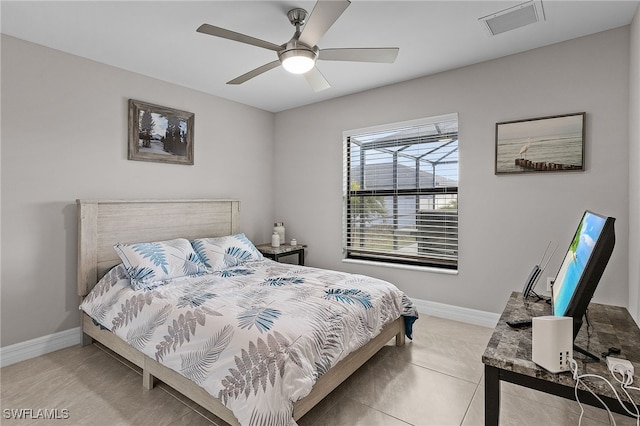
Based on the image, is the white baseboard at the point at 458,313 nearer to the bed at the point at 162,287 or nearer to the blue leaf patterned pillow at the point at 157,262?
the bed at the point at 162,287

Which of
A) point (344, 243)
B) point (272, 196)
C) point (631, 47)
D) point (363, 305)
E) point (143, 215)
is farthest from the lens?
point (272, 196)

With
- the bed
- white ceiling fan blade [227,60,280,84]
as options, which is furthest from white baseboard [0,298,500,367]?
white ceiling fan blade [227,60,280,84]

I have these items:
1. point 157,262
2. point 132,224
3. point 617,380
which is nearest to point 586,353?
point 617,380

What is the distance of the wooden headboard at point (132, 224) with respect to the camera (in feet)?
9.29

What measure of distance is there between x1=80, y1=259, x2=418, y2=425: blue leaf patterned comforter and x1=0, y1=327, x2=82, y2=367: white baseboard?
15.3 inches

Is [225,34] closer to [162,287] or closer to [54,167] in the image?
[162,287]

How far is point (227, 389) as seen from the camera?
1.58 meters

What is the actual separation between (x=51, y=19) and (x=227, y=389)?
279 cm

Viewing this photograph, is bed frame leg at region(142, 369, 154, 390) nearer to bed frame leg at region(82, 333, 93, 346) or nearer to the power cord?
bed frame leg at region(82, 333, 93, 346)

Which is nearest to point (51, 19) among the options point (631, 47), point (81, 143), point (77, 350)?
point (81, 143)

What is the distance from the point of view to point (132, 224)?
3.16m

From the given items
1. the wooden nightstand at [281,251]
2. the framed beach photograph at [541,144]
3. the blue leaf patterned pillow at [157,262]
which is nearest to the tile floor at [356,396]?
the blue leaf patterned pillow at [157,262]

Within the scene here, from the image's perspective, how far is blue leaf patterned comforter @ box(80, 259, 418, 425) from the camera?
1566mm

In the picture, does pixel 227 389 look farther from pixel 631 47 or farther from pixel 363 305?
pixel 631 47
